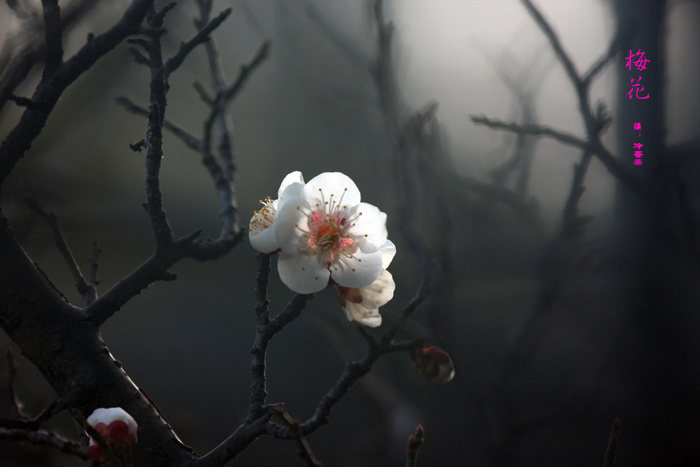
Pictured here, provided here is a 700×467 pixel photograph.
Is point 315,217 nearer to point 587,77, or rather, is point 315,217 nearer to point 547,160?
point 587,77

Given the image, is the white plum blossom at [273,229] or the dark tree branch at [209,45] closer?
the white plum blossom at [273,229]

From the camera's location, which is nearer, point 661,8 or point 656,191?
point 656,191

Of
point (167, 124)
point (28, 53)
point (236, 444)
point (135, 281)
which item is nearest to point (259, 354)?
point (236, 444)

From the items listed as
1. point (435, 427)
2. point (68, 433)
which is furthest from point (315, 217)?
point (68, 433)

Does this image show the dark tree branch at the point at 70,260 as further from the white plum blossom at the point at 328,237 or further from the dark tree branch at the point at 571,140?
the dark tree branch at the point at 571,140

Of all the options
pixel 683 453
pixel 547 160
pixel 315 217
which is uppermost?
pixel 315 217

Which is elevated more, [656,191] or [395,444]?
[656,191]

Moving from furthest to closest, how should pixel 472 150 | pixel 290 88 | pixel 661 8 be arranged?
1. pixel 290 88
2. pixel 472 150
3. pixel 661 8

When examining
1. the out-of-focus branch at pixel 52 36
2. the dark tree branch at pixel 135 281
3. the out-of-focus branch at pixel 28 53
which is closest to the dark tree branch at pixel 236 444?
the dark tree branch at pixel 135 281
